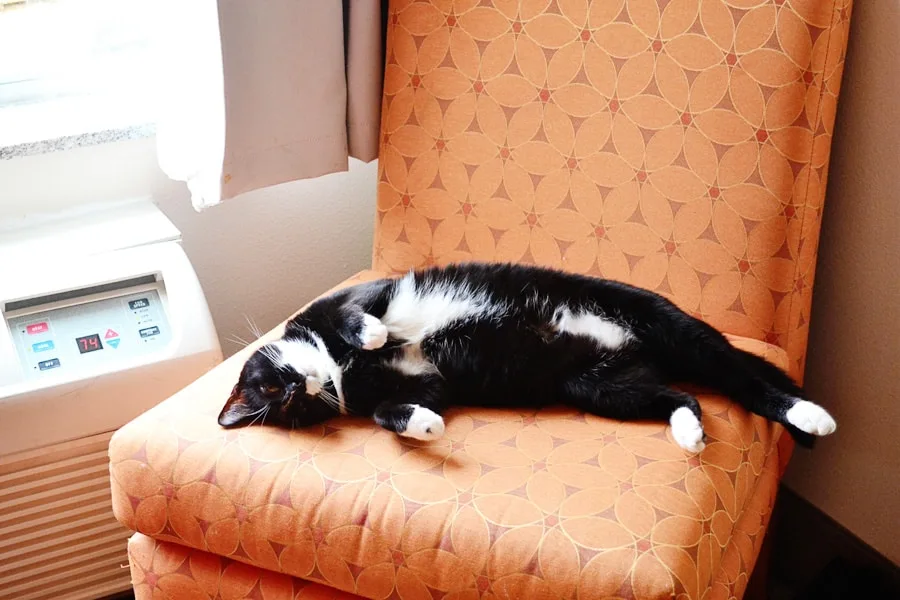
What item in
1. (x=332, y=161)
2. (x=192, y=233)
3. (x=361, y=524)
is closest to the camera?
(x=361, y=524)

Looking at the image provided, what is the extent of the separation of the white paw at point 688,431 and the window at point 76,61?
1042 mm

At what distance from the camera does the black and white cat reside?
105 centimetres

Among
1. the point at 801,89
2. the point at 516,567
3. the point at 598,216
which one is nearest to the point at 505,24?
the point at 598,216

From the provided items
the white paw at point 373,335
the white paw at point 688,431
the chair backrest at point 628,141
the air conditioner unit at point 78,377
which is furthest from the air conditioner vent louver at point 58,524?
the white paw at point 688,431

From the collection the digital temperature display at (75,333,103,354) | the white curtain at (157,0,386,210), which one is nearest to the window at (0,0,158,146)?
the white curtain at (157,0,386,210)

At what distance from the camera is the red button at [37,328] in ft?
4.07

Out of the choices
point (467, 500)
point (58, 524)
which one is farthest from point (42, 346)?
point (467, 500)

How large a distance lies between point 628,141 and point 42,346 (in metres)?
0.88

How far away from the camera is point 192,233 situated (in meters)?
1.59

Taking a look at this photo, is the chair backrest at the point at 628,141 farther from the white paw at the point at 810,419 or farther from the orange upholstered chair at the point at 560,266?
the white paw at the point at 810,419

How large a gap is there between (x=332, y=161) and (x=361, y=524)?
709 mm

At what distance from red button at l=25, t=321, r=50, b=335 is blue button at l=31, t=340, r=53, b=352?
2 centimetres

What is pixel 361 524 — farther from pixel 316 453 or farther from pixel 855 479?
pixel 855 479

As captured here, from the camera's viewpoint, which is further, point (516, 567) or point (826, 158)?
point (826, 158)
